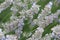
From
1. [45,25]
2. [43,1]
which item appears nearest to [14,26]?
[45,25]

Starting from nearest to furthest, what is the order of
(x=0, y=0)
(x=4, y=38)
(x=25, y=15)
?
1. (x=4, y=38)
2. (x=25, y=15)
3. (x=0, y=0)

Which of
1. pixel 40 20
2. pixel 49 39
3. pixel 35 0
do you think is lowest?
pixel 49 39

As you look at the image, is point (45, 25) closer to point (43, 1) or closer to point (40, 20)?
point (40, 20)

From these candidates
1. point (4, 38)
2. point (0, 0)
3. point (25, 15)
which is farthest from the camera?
point (0, 0)

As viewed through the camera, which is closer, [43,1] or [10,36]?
[10,36]

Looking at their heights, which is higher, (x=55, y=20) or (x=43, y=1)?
(x=43, y=1)

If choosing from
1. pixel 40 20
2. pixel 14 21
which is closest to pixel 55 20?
pixel 40 20
